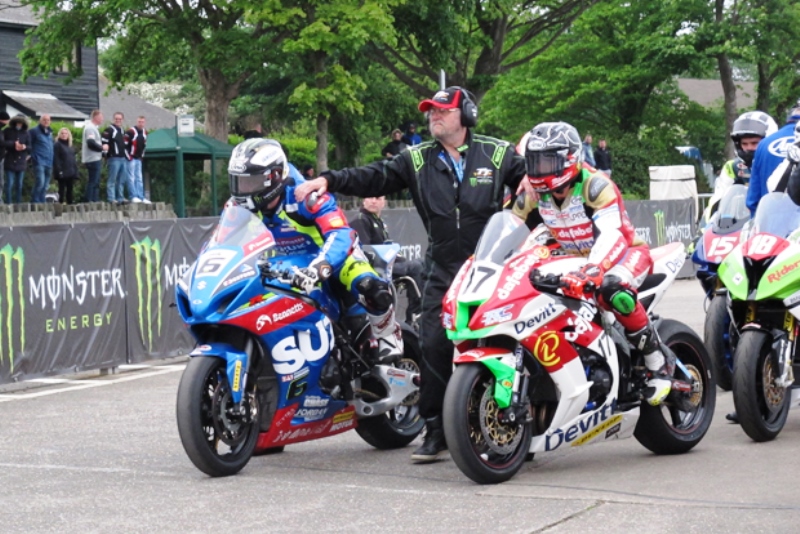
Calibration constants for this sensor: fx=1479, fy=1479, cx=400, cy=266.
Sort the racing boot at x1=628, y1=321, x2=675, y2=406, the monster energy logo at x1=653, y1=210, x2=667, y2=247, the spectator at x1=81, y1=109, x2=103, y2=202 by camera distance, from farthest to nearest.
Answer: the monster energy logo at x1=653, y1=210, x2=667, y2=247
the spectator at x1=81, y1=109, x2=103, y2=202
the racing boot at x1=628, y1=321, x2=675, y2=406

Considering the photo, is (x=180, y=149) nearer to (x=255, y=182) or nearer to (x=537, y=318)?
(x=255, y=182)

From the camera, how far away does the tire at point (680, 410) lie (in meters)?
7.88

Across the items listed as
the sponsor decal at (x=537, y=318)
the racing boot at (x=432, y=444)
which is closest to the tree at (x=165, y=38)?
the racing boot at (x=432, y=444)

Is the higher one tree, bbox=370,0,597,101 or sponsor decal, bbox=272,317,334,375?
tree, bbox=370,0,597,101

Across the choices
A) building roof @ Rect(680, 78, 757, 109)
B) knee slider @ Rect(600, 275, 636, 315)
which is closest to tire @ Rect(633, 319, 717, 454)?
knee slider @ Rect(600, 275, 636, 315)

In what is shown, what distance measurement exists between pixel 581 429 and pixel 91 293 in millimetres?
7445

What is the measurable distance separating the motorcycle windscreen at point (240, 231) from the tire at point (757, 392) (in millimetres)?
2636

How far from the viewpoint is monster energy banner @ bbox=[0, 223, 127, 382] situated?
41.4 feet

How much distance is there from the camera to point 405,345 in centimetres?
879

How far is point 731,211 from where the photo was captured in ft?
35.3

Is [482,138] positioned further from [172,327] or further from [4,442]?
[172,327]

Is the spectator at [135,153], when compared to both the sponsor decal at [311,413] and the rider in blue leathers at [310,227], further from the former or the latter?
the sponsor decal at [311,413]

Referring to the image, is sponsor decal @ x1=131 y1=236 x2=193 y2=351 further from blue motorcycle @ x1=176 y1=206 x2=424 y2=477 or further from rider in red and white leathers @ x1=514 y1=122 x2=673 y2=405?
rider in red and white leathers @ x1=514 y1=122 x2=673 y2=405

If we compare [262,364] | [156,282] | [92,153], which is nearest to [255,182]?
[262,364]
